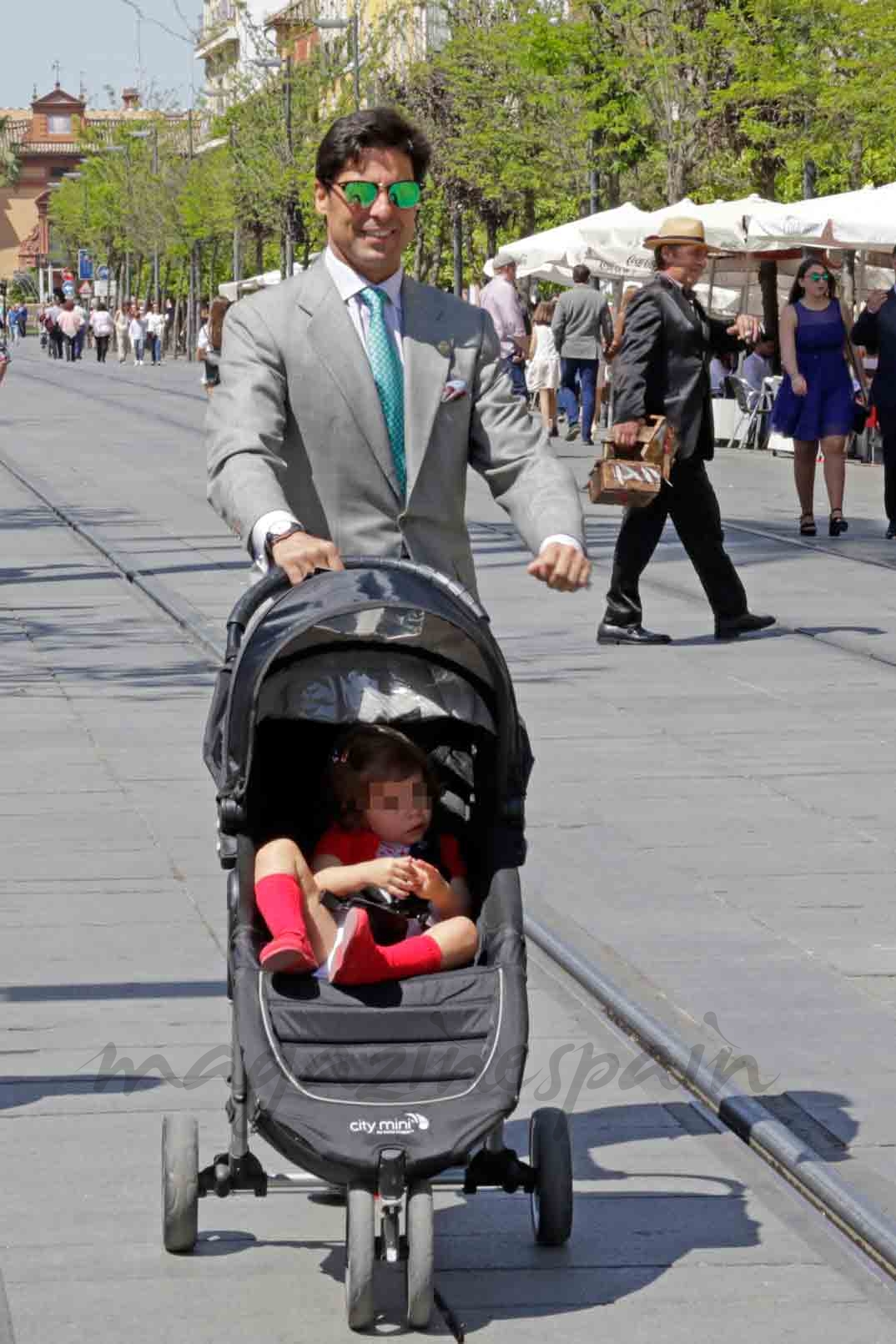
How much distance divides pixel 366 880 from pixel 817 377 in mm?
13899

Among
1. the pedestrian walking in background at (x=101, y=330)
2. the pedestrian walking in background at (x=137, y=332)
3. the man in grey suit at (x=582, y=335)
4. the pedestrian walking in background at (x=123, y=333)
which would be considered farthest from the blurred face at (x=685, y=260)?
the pedestrian walking in background at (x=101, y=330)

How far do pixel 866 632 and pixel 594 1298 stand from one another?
9.36 metres

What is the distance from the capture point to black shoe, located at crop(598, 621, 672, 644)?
13.1 meters

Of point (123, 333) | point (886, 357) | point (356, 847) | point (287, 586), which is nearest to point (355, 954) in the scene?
point (356, 847)

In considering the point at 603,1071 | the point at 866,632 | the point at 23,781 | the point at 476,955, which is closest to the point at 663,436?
the point at 866,632

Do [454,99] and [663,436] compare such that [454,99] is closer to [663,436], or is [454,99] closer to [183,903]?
[663,436]

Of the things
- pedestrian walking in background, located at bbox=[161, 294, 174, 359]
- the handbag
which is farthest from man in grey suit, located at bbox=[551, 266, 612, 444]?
pedestrian walking in background, located at bbox=[161, 294, 174, 359]

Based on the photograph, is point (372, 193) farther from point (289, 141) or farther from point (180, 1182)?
point (289, 141)

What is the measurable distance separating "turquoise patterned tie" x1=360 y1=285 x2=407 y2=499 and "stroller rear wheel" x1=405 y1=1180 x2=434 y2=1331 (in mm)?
1441

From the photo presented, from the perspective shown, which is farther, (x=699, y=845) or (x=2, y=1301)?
(x=699, y=845)

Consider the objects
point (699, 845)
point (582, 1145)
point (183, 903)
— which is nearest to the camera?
point (582, 1145)

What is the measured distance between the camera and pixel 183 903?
7.33 metres

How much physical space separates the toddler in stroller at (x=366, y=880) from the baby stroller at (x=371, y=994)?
0.14 ft

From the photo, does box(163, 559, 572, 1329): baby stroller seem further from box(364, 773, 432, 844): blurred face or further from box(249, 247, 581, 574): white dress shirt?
box(249, 247, 581, 574): white dress shirt
